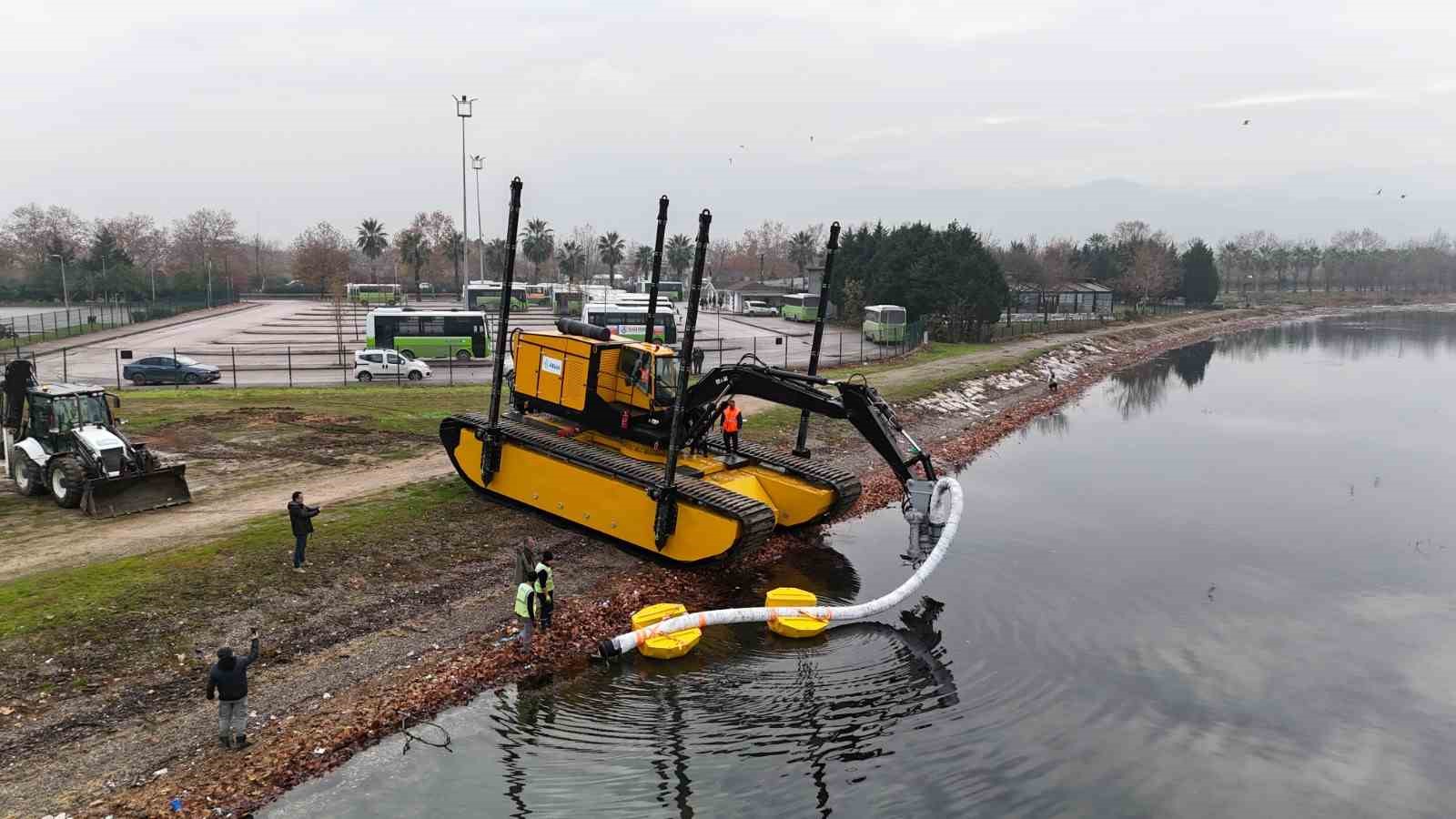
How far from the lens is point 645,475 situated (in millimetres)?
16844

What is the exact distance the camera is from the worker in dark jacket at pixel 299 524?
14.7 m

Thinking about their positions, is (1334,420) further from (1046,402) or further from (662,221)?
(662,221)

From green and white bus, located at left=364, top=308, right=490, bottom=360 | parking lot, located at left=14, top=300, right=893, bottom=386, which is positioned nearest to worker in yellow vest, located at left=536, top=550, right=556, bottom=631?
parking lot, located at left=14, top=300, right=893, bottom=386

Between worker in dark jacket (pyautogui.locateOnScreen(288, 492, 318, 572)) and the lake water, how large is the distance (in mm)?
4967

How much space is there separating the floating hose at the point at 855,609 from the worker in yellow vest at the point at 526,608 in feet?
3.48

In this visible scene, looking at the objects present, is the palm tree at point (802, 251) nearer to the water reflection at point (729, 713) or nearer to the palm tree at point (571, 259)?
the palm tree at point (571, 259)

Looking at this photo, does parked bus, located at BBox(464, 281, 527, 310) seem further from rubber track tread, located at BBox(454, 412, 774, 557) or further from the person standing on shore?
the person standing on shore

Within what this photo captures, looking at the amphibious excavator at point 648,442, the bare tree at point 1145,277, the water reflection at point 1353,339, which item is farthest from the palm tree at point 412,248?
the amphibious excavator at point 648,442

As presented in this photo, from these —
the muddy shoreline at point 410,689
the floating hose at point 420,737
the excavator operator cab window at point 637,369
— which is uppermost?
the excavator operator cab window at point 637,369

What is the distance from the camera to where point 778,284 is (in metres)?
111

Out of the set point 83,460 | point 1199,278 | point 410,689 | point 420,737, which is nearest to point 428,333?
point 83,460

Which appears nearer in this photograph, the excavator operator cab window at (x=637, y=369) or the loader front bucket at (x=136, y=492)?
the loader front bucket at (x=136, y=492)

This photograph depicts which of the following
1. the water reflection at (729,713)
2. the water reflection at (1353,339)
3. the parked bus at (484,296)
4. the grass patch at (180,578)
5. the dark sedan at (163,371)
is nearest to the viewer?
the water reflection at (729,713)

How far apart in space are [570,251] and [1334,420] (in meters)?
91.2
